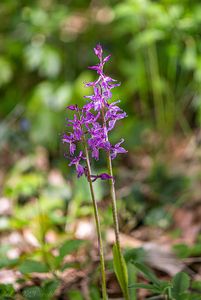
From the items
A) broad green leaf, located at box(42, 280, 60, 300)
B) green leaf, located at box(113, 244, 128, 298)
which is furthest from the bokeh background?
green leaf, located at box(113, 244, 128, 298)

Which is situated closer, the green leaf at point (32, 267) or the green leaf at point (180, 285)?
the green leaf at point (180, 285)

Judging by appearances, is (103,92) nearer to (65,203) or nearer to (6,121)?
(65,203)

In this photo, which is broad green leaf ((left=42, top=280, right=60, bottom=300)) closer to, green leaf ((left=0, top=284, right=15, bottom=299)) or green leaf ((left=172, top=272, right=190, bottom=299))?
green leaf ((left=0, top=284, right=15, bottom=299))

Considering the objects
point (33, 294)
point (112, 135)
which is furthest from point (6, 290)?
point (112, 135)

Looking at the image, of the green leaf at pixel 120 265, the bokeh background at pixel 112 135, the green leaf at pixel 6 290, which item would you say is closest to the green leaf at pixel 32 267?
the bokeh background at pixel 112 135

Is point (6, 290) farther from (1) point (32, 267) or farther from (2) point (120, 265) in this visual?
(2) point (120, 265)

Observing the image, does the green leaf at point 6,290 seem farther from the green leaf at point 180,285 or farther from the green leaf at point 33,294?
the green leaf at point 180,285
